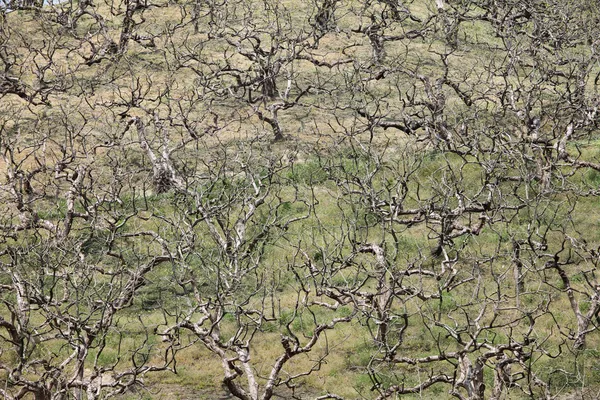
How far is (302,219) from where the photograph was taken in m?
31.2

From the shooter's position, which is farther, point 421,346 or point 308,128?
point 308,128

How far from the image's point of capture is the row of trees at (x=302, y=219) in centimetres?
2009

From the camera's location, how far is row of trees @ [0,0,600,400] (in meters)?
20.1

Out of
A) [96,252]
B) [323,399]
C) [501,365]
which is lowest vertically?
[96,252]

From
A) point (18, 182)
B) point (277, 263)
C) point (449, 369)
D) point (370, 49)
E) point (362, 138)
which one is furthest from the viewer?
point (370, 49)

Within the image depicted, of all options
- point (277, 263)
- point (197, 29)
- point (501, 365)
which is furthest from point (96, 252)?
point (197, 29)

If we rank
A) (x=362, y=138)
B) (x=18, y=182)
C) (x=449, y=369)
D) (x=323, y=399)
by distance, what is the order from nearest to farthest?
1. (x=323, y=399)
2. (x=449, y=369)
3. (x=18, y=182)
4. (x=362, y=138)

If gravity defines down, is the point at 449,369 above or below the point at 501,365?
below

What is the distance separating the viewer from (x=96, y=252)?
2978 cm

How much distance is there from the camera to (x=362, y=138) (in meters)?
A: 38.2

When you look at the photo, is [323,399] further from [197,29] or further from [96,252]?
[197,29]

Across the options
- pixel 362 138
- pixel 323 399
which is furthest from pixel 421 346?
pixel 362 138

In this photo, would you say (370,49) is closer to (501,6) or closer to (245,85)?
(501,6)

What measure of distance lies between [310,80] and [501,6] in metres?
12.7
